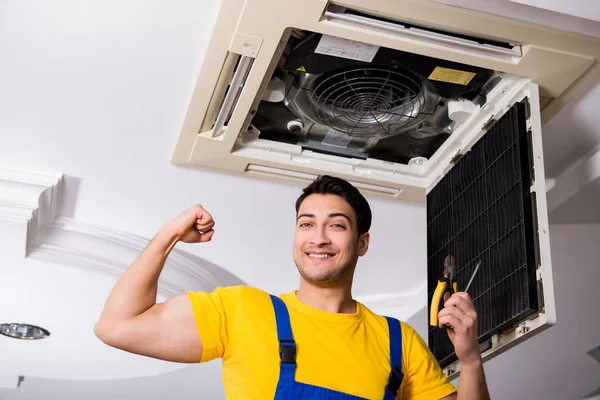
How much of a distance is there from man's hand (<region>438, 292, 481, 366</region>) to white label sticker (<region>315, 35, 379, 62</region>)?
3.11ft

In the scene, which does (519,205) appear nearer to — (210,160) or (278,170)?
(278,170)

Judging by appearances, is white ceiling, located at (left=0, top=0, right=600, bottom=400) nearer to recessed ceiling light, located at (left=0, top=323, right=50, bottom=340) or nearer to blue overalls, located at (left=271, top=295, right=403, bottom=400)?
recessed ceiling light, located at (left=0, top=323, right=50, bottom=340)

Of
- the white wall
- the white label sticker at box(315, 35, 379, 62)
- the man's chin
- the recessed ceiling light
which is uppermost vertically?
the white wall

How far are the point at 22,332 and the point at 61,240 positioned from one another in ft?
4.21

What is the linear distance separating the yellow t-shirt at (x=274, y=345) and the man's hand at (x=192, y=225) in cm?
13

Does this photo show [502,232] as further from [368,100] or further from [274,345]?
[274,345]

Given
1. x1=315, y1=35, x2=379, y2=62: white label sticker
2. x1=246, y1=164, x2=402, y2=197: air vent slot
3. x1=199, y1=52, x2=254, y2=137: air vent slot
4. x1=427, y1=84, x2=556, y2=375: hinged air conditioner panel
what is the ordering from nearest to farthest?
x1=427, y1=84, x2=556, y2=375: hinged air conditioner panel < x1=315, y1=35, x2=379, y2=62: white label sticker < x1=199, y1=52, x2=254, y2=137: air vent slot < x1=246, y1=164, x2=402, y2=197: air vent slot

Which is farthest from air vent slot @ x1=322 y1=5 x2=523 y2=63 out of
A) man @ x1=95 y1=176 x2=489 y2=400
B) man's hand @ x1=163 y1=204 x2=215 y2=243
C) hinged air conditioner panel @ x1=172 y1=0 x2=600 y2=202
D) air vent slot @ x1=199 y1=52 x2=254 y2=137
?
man's hand @ x1=163 y1=204 x2=215 y2=243

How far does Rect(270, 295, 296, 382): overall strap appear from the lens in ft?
5.20

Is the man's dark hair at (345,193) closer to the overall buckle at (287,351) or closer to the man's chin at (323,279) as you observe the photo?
the man's chin at (323,279)

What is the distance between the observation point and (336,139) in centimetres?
285

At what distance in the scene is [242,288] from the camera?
66.9 inches

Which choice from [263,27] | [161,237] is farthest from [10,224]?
[161,237]

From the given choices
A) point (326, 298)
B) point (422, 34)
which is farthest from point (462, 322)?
point (422, 34)
